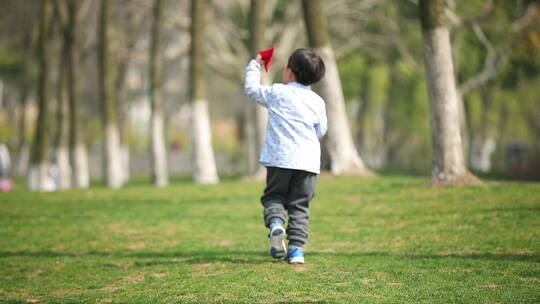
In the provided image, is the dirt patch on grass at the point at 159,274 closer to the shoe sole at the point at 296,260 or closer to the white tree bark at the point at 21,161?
the shoe sole at the point at 296,260

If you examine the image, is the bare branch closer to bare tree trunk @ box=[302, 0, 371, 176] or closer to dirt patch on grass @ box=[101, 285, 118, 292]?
bare tree trunk @ box=[302, 0, 371, 176]

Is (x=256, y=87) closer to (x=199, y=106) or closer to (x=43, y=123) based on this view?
(x=199, y=106)

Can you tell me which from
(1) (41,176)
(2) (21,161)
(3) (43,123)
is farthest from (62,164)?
(2) (21,161)

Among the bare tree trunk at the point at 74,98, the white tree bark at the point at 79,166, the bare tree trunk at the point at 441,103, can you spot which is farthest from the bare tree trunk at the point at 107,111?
the bare tree trunk at the point at 441,103

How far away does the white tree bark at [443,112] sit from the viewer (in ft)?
48.6

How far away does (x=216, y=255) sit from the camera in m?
10.3

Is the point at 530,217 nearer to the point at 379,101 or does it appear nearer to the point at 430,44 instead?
the point at 430,44

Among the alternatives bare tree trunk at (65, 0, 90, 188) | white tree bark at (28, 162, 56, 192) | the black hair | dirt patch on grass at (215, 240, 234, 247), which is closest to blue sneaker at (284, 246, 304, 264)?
the black hair

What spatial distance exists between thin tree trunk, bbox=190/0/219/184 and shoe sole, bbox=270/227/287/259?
14.2 m

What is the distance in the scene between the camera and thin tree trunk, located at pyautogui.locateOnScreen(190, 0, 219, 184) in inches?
921

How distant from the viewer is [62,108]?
30547 mm

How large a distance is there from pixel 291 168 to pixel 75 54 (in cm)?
2016

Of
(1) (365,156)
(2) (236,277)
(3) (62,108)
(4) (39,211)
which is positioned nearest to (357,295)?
(2) (236,277)

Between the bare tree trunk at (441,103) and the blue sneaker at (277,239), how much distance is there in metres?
6.32
